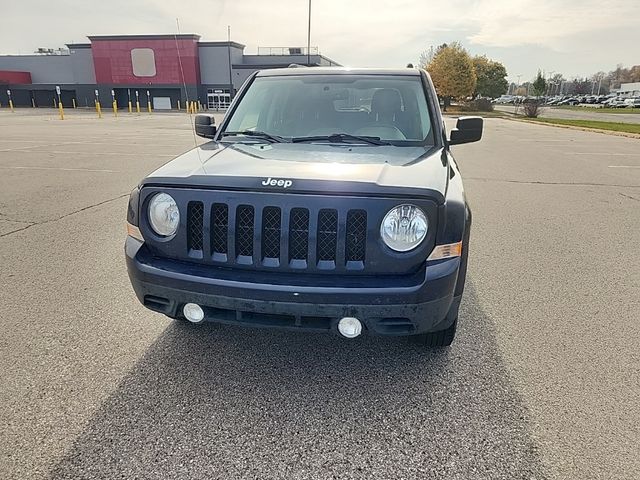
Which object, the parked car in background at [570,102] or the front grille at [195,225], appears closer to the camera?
the front grille at [195,225]

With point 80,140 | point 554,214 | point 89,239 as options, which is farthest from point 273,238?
point 80,140

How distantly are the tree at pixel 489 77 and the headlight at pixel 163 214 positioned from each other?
77.2 metres

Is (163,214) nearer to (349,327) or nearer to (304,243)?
(304,243)

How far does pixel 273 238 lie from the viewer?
242 cm

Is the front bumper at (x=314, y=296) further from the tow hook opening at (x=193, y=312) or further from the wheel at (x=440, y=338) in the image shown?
the wheel at (x=440, y=338)

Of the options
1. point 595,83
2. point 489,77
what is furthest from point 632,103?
point 595,83

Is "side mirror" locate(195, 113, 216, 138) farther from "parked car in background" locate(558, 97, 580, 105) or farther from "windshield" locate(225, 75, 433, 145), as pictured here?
"parked car in background" locate(558, 97, 580, 105)

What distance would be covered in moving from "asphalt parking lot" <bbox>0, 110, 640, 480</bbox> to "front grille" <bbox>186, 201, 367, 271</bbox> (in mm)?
776

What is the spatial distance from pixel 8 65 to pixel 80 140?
5790 centimetres

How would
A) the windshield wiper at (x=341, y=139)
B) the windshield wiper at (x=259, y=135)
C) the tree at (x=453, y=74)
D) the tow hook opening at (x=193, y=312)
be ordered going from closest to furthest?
1. the tow hook opening at (x=193, y=312)
2. the windshield wiper at (x=341, y=139)
3. the windshield wiper at (x=259, y=135)
4. the tree at (x=453, y=74)

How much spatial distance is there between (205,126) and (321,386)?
2.54m

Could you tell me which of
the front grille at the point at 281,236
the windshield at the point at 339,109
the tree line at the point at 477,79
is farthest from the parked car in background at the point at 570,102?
the front grille at the point at 281,236

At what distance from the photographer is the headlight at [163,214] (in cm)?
256

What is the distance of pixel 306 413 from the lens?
2457mm
